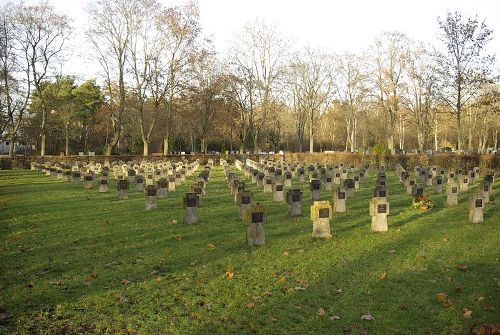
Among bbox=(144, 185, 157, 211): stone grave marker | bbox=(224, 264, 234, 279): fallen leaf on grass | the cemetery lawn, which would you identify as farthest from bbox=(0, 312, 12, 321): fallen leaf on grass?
bbox=(144, 185, 157, 211): stone grave marker

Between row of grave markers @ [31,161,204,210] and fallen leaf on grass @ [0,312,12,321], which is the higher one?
row of grave markers @ [31,161,204,210]

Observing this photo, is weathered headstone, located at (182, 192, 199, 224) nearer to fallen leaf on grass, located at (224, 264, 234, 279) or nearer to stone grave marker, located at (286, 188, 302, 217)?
stone grave marker, located at (286, 188, 302, 217)

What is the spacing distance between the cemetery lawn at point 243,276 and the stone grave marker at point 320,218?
0.75 feet

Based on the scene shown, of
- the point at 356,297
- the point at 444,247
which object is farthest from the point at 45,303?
the point at 444,247

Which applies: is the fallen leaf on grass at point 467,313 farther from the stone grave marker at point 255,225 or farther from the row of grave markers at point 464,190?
the row of grave markers at point 464,190

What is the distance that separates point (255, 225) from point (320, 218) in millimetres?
1517

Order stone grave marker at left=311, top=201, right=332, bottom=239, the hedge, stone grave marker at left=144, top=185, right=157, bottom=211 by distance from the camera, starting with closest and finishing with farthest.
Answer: stone grave marker at left=311, top=201, right=332, bottom=239
stone grave marker at left=144, top=185, right=157, bottom=211
the hedge

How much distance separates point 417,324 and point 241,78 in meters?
46.7

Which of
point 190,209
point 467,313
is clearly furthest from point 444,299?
point 190,209

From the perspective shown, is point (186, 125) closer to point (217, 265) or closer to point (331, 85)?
point (331, 85)

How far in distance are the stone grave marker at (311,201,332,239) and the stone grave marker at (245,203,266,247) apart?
123 centimetres

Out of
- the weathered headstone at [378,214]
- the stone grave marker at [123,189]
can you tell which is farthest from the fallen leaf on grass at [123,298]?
the stone grave marker at [123,189]

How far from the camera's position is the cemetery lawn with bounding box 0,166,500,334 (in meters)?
5.08

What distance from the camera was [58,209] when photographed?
45.6ft
